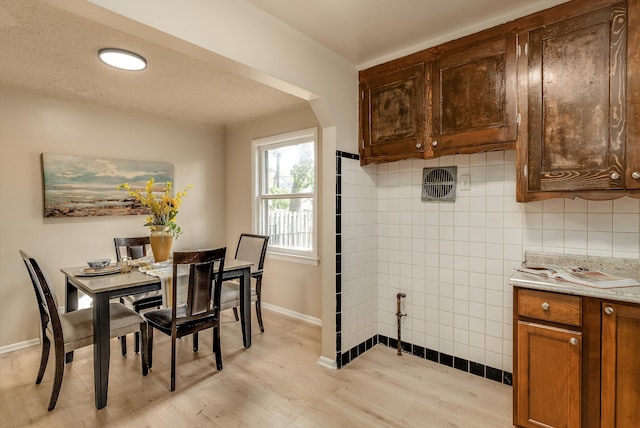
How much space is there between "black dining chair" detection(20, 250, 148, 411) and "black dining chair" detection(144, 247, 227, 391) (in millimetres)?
164

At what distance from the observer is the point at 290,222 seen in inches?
153

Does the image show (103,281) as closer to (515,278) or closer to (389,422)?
(389,422)

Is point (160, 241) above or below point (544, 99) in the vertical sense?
below

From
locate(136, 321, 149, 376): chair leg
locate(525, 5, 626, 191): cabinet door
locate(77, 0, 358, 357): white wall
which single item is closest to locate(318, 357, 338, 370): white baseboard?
locate(77, 0, 358, 357): white wall

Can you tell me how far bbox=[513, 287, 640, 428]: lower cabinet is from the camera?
1.46m

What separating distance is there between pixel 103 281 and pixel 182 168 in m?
2.22

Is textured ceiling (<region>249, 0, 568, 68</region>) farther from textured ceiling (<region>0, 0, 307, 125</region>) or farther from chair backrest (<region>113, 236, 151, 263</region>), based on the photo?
chair backrest (<region>113, 236, 151, 263</region>)

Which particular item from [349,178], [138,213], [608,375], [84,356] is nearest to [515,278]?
[608,375]

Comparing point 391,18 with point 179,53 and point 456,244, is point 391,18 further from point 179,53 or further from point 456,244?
point 456,244

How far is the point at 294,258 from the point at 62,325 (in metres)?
2.15

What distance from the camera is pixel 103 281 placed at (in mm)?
2248

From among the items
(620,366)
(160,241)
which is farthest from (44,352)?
(620,366)

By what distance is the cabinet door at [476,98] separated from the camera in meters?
1.99

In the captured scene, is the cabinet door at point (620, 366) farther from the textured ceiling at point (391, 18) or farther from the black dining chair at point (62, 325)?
the black dining chair at point (62, 325)
